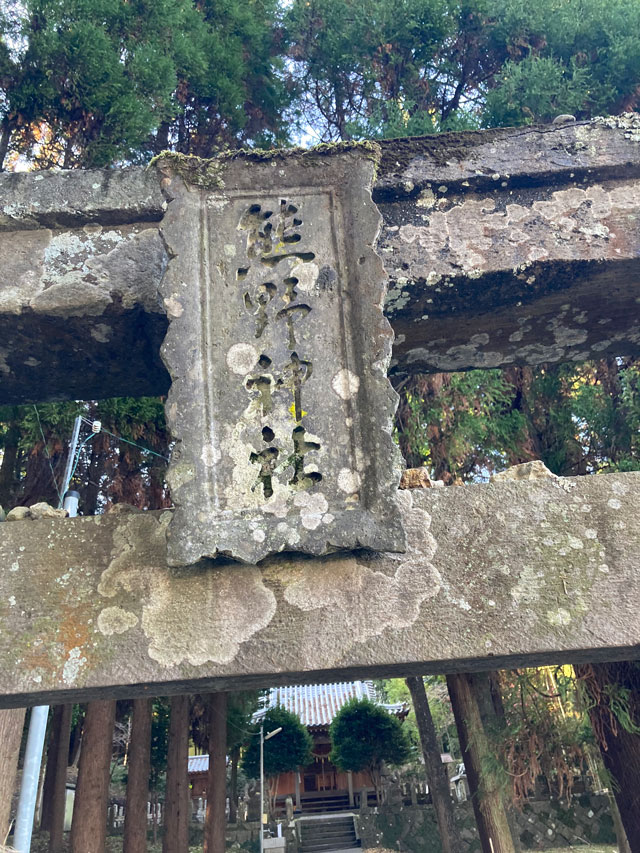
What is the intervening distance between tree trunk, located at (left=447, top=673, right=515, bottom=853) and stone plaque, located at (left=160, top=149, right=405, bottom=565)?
4949 mm

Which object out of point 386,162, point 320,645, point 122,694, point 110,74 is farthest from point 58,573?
point 110,74

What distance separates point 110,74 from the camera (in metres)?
5.57

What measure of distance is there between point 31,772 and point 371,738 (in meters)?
11.9

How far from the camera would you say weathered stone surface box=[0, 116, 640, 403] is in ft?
7.23

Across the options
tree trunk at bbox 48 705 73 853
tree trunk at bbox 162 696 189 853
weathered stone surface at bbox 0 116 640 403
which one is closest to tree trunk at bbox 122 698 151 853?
tree trunk at bbox 162 696 189 853

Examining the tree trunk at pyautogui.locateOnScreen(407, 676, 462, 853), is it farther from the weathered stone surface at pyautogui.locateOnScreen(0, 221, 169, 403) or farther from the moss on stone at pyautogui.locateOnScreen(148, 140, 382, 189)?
the moss on stone at pyautogui.locateOnScreen(148, 140, 382, 189)

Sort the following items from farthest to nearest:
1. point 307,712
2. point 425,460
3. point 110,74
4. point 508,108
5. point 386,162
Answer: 1. point 307,712
2. point 425,460
3. point 508,108
4. point 110,74
5. point 386,162

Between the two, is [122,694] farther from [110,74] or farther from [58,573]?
[110,74]

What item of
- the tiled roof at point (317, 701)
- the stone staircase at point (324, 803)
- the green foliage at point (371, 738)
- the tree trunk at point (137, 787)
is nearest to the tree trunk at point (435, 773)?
the tree trunk at point (137, 787)

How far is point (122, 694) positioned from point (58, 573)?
0.38 meters

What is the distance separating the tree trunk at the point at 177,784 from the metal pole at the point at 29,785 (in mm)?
3018

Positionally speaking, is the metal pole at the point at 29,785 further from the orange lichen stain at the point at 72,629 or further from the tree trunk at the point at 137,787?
the orange lichen stain at the point at 72,629

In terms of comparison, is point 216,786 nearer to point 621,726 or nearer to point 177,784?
point 177,784

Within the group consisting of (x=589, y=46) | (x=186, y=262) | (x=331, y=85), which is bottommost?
(x=186, y=262)
